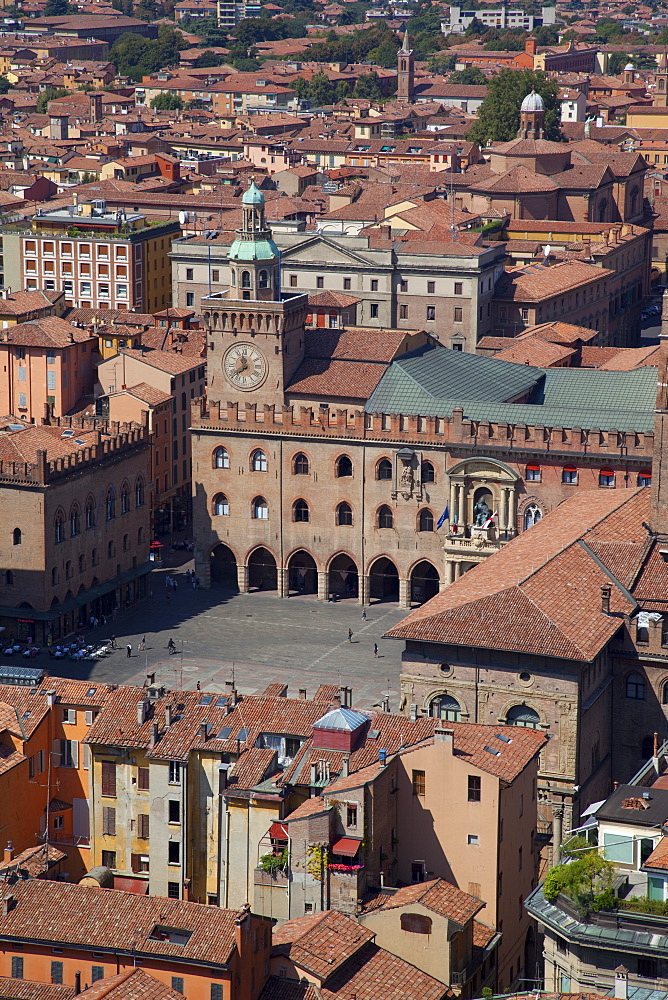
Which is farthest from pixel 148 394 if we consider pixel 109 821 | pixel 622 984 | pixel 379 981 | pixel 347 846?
pixel 622 984

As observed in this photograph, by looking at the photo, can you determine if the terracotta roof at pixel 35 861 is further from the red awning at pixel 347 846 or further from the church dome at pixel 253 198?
the church dome at pixel 253 198

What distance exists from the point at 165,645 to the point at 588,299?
217 feet

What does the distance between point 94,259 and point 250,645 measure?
69565mm

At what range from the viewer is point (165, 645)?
11519 centimetres

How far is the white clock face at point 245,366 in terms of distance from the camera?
129 meters

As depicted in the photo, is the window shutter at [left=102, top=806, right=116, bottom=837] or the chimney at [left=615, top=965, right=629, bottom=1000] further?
the window shutter at [left=102, top=806, right=116, bottom=837]

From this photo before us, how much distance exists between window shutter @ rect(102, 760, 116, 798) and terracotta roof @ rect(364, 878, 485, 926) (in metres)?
13.7

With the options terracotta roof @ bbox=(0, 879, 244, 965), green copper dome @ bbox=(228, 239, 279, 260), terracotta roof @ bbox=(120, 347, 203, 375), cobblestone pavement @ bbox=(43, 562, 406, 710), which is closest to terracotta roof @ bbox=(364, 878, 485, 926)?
terracotta roof @ bbox=(0, 879, 244, 965)

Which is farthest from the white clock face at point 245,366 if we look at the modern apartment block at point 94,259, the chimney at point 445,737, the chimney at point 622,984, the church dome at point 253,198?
the chimney at point 622,984

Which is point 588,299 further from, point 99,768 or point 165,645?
point 99,768

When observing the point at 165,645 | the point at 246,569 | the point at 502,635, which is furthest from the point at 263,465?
the point at 502,635

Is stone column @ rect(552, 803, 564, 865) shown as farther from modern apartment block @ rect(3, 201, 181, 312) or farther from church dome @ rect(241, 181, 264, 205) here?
modern apartment block @ rect(3, 201, 181, 312)

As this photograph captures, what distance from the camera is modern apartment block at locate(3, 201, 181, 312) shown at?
579ft

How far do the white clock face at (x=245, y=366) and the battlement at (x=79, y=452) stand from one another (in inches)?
257
